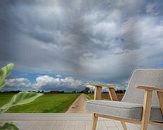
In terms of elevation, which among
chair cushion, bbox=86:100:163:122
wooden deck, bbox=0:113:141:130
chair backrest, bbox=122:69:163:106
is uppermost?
chair backrest, bbox=122:69:163:106

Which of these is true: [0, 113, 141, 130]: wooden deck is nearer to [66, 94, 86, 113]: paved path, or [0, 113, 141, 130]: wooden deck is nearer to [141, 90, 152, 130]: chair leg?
[66, 94, 86, 113]: paved path

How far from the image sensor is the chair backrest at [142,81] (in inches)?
108

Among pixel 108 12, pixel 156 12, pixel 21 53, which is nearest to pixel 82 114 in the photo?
pixel 21 53

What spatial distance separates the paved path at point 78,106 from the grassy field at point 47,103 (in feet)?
0.19

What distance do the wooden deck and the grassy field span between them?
127 millimetres

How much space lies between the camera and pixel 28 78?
4.34 metres

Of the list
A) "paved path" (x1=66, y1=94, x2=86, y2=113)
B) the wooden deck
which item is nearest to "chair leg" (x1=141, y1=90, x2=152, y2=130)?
the wooden deck

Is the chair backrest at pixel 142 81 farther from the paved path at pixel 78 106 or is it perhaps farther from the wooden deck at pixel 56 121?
the paved path at pixel 78 106

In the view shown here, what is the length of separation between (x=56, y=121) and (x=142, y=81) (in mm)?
1410

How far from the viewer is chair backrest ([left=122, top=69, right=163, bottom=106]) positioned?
2.74 m

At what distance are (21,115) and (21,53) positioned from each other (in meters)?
0.94

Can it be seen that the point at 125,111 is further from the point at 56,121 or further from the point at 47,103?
the point at 47,103

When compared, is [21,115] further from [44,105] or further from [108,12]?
[108,12]

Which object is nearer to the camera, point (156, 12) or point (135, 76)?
point (135, 76)
